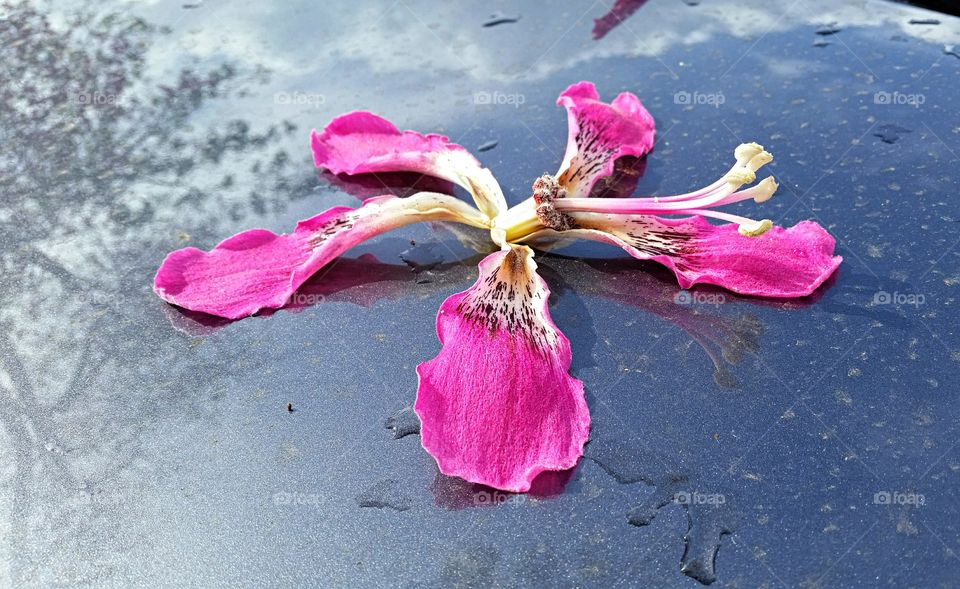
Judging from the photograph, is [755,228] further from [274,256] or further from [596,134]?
[274,256]

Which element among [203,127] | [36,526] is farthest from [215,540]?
[203,127]

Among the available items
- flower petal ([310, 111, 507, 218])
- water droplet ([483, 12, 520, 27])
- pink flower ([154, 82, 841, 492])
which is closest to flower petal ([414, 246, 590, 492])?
pink flower ([154, 82, 841, 492])

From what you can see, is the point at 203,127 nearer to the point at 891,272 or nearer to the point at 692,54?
the point at 692,54

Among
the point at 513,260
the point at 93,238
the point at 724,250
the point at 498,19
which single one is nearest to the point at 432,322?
the point at 513,260

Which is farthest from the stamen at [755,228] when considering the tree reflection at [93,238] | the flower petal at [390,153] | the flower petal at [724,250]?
the tree reflection at [93,238]

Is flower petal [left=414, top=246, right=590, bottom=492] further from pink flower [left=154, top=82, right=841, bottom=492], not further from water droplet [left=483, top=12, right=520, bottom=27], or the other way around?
water droplet [left=483, top=12, right=520, bottom=27]

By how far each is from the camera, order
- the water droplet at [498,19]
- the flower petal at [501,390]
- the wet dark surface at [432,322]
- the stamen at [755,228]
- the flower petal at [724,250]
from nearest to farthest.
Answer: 1. the wet dark surface at [432,322]
2. the flower petal at [501,390]
3. the stamen at [755,228]
4. the flower petal at [724,250]
5. the water droplet at [498,19]

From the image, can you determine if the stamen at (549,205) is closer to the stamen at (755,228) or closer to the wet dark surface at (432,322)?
the wet dark surface at (432,322)
